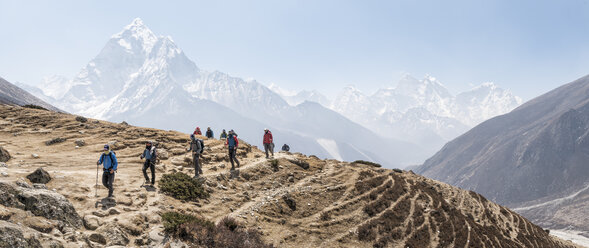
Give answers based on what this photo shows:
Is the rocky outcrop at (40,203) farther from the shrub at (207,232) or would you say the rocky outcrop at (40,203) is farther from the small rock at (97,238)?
the shrub at (207,232)

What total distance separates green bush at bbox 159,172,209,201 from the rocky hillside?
1.38 ft

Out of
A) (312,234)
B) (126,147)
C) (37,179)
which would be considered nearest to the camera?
(37,179)

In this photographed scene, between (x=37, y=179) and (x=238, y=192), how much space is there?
11862 millimetres

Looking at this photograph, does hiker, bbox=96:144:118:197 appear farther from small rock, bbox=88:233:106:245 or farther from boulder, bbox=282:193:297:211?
boulder, bbox=282:193:297:211

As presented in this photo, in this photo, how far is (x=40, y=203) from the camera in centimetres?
1241

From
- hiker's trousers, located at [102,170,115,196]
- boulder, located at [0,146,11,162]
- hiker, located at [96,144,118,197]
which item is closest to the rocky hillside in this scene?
hiker's trousers, located at [102,170,115,196]

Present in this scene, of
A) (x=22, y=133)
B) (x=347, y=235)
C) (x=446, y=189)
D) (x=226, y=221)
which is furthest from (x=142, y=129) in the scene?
(x=446, y=189)

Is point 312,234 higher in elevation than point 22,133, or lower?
lower

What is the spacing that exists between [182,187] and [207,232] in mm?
6806

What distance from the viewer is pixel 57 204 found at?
42.1 ft

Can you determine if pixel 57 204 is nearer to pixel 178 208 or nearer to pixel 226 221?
pixel 178 208

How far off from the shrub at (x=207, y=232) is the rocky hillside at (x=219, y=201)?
588 millimetres

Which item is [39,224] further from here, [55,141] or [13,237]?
[55,141]

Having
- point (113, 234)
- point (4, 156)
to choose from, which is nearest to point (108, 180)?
point (113, 234)
